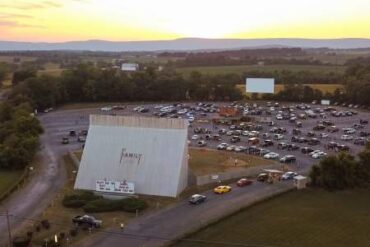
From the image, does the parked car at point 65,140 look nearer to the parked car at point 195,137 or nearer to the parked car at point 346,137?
the parked car at point 195,137


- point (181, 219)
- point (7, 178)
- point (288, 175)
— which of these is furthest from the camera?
point (7, 178)

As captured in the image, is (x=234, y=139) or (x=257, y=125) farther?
(x=257, y=125)

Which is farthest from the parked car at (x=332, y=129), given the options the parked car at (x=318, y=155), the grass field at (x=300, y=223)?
the grass field at (x=300, y=223)

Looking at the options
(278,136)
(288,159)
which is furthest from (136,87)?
(288,159)

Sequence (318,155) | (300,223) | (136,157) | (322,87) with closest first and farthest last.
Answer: (300,223), (136,157), (318,155), (322,87)

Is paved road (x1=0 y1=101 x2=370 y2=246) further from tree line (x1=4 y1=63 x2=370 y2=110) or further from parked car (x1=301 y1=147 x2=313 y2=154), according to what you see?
tree line (x1=4 y1=63 x2=370 y2=110)

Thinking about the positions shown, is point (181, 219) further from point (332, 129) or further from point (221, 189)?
point (332, 129)

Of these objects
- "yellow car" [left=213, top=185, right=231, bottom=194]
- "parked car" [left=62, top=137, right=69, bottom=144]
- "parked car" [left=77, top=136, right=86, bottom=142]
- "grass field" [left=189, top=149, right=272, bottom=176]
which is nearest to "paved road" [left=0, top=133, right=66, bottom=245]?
"parked car" [left=62, top=137, right=69, bottom=144]
